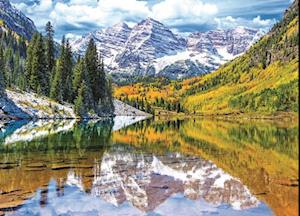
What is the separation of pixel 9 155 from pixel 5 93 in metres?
83.6

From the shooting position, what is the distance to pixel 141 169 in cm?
3825

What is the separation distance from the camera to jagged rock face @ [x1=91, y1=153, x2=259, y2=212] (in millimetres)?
26727

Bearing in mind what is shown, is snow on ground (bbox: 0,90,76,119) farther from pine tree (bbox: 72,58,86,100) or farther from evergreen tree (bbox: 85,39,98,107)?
evergreen tree (bbox: 85,39,98,107)

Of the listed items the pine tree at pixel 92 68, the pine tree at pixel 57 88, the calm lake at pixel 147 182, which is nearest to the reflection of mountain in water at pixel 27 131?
the calm lake at pixel 147 182

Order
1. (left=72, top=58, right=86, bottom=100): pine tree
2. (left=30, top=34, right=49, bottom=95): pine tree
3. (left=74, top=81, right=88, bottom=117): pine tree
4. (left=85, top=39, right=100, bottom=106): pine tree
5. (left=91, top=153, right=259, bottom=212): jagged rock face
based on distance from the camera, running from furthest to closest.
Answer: (left=85, top=39, right=100, bottom=106): pine tree → (left=72, top=58, right=86, bottom=100): pine tree → (left=30, top=34, right=49, bottom=95): pine tree → (left=74, top=81, right=88, bottom=117): pine tree → (left=91, top=153, right=259, bottom=212): jagged rock face

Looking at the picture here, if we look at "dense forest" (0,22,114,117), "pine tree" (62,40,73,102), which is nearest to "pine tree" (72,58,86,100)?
"dense forest" (0,22,114,117)

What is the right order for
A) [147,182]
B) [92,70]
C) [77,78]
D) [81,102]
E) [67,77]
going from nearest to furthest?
[147,182]
[81,102]
[67,77]
[77,78]
[92,70]

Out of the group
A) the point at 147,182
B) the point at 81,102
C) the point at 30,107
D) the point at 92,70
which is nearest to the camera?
the point at 147,182

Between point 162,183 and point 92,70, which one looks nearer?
point 162,183

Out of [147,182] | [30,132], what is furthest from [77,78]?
[147,182]

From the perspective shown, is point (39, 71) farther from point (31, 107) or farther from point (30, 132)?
point (30, 132)

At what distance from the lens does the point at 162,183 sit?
3197cm

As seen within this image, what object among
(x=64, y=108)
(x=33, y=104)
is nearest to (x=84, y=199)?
(x=33, y=104)

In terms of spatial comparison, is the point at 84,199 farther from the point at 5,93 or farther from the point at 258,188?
the point at 5,93
